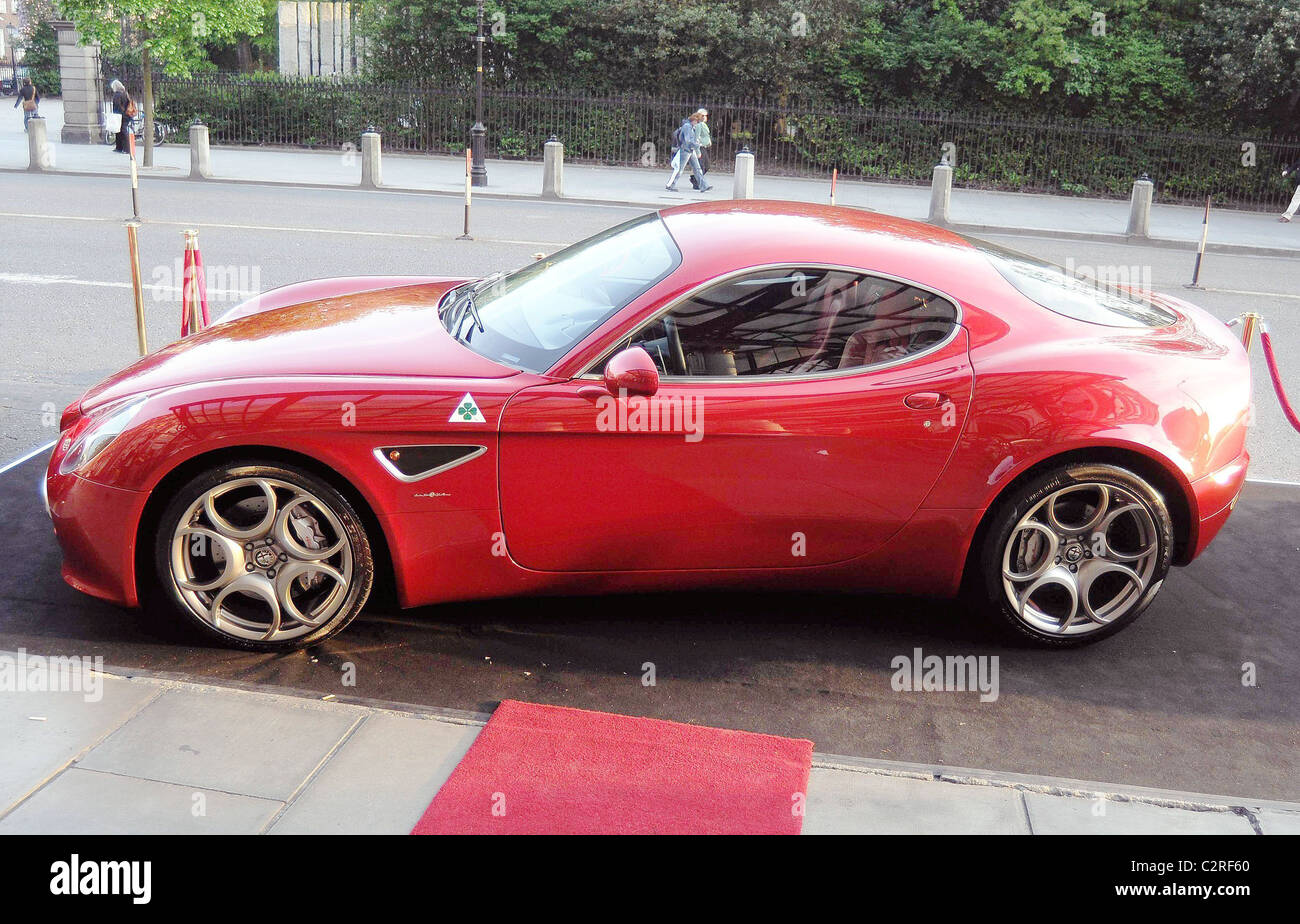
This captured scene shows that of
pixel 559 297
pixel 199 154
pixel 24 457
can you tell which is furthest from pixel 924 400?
pixel 199 154

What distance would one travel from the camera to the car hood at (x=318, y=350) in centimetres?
413

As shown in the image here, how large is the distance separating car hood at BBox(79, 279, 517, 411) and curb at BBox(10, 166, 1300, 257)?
14.4 m

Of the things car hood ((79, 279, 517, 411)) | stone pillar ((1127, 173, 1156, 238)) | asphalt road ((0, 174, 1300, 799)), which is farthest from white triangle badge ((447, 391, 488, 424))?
stone pillar ((1127, 173, 1156, 238))

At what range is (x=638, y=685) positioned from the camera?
13.5 ft

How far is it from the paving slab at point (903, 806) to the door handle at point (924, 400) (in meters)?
1.26

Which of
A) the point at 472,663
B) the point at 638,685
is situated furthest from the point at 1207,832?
the point at 472,663

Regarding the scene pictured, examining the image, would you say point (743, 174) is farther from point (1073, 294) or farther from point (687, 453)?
point (687, 453)

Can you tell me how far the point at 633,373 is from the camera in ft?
12.8

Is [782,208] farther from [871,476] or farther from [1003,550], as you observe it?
[1003,550]

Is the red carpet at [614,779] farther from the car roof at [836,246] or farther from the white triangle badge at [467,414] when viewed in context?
the car roof at [836,246]

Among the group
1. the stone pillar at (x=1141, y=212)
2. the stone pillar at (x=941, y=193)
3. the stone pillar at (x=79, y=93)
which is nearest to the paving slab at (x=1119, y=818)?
the stone pillar at (x=1141, y=212)

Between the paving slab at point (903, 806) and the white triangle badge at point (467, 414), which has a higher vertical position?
the white triangle badge at point (467, 414)

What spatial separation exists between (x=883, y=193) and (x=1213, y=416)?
2042 centimetres

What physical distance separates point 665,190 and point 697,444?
19022 mm
